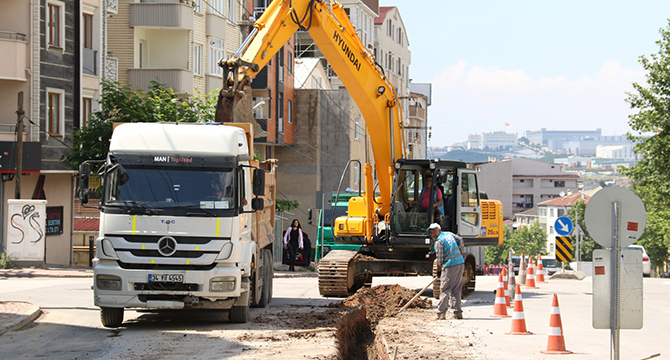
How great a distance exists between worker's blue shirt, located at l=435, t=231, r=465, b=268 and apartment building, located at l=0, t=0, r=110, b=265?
17089 millimetres

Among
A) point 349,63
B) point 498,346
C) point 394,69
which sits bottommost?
point 498,346

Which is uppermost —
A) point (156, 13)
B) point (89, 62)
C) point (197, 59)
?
point (156, 13)

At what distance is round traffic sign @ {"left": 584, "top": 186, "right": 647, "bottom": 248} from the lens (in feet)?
33.9

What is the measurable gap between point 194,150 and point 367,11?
59496 mm

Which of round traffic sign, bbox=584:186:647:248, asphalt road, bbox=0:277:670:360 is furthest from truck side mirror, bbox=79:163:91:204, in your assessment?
round traffic sign, bbox=584:186:647:248

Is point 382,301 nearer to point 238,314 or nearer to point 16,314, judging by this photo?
point 238,314

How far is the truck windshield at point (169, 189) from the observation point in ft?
45.2

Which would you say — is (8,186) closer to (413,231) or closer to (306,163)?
(413,231)

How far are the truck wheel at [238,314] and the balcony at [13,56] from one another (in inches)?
716

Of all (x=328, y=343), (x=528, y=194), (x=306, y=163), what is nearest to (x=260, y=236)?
(x=328, y=343)

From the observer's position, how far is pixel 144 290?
539 inches

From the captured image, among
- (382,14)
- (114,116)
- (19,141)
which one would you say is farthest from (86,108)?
(382,14)

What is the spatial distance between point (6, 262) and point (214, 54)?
19.5 meters

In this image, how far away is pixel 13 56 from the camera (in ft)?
98.5
